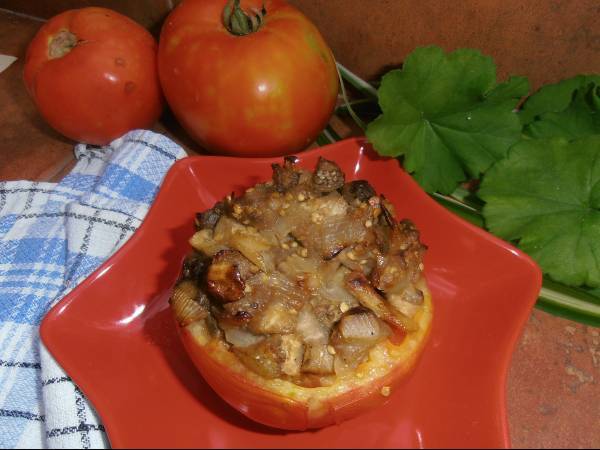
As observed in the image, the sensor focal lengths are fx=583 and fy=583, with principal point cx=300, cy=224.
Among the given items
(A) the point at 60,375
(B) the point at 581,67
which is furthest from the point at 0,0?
(B) the point at 581,67

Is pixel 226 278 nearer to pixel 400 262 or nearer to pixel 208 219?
pixel 208 219

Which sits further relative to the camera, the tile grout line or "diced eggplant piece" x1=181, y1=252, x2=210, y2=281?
the tile grout line

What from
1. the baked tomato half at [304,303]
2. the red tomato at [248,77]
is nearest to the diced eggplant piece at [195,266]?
the baked tomato half at [304,303]

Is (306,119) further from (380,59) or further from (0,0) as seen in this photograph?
(0,0)

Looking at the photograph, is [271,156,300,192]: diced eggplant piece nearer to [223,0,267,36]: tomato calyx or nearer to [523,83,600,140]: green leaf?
[223,0,267,36]: tomato calyx

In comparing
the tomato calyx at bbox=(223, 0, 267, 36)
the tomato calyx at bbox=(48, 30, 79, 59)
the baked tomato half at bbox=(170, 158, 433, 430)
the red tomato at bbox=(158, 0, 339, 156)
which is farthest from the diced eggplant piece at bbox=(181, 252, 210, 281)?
the tomato calyx at bbox=(48, 30, 79, 59)

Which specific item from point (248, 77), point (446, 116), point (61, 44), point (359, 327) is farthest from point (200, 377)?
point (61, 44)
